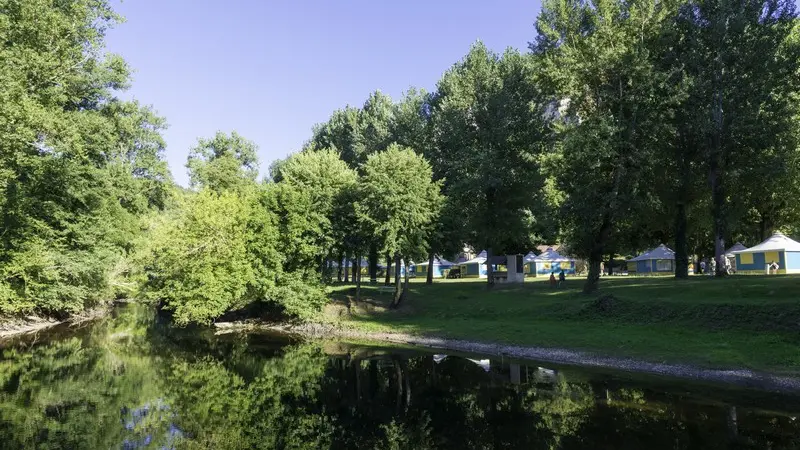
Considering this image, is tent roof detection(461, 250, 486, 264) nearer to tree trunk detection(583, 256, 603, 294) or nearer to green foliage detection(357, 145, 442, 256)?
green foliage detection(357, 145, 442, 256)

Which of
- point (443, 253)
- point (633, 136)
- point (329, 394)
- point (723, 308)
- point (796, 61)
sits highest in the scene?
point (796, 61)

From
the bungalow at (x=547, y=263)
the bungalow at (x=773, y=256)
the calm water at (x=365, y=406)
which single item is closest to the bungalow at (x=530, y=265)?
the bungalow at (x=547, y=263)

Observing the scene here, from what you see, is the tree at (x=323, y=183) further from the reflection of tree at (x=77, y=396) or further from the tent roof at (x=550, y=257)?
the tent roof at (x=550, y=257)

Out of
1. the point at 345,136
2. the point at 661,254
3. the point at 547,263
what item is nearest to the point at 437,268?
the point at 547,263

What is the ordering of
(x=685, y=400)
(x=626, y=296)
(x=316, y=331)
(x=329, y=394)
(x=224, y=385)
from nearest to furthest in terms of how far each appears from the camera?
(x=685, y=400) < (x=329, y=394) < (x=224, y=385) < (x=626, y=296) < (x=316, y=331)

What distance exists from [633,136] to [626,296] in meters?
10.3

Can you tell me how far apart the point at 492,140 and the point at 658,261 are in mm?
33177

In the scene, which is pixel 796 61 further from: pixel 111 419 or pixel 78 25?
pixel 78 25

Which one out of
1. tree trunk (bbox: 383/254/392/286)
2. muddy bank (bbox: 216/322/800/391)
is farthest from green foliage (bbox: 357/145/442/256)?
muddy bank (bbox: 216/322/800/391)

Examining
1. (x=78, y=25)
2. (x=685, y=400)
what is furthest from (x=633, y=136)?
(x=78, y=25)

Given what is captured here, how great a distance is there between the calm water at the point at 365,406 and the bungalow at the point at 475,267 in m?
48.8

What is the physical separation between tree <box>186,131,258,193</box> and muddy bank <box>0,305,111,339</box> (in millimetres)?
26164

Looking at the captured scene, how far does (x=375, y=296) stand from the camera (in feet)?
149

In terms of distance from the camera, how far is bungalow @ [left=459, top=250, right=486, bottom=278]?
7646 cm
